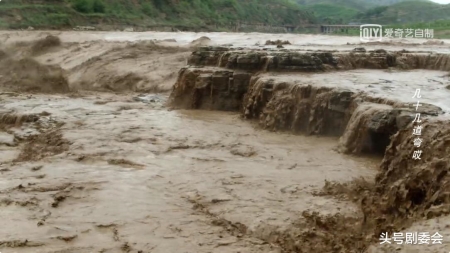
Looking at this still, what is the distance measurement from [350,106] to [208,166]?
2.59 metres

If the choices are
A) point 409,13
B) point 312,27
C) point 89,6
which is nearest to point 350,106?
point 89,6

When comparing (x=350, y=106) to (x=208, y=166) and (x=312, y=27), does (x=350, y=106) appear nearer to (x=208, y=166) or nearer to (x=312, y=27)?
(x=208, y=166)

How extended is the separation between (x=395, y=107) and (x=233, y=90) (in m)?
4.93

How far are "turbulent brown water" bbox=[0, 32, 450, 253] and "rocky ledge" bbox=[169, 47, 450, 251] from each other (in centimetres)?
3

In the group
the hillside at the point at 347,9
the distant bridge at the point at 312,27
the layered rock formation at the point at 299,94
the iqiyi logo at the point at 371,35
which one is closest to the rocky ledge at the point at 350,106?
the layered rock formation at the point at 299,94

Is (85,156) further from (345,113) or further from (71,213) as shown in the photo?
(345,113)

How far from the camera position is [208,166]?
794 cm

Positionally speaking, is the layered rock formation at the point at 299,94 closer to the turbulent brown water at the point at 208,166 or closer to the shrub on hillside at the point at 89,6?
the turbulent brown water at the point at 208,166

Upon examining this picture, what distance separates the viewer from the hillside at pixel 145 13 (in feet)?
108

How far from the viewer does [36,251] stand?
5.17 metres

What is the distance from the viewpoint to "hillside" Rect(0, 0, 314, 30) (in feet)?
108

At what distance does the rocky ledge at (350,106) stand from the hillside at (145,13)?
21883mm

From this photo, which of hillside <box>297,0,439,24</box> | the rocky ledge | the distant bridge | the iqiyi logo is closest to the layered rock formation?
the rocky ledge

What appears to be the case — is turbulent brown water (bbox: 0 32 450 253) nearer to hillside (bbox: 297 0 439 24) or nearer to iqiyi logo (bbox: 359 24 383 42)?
iqiyi logo (bbox: 359 24 383 42)
